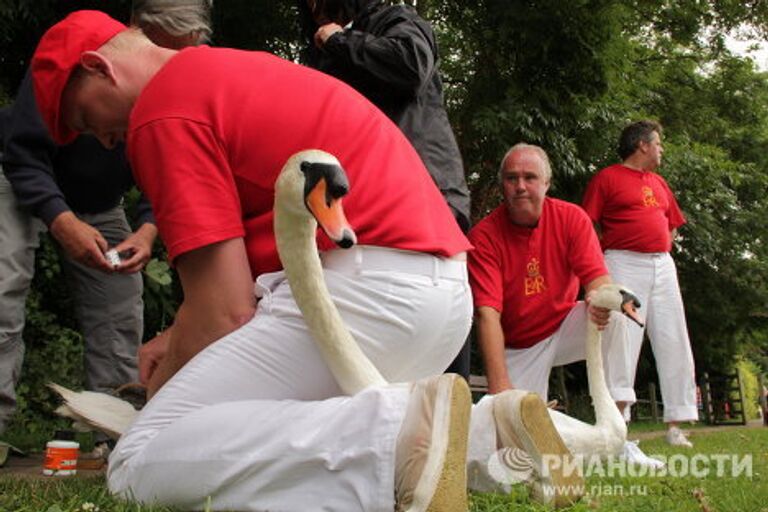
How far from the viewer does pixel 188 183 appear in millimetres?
2152

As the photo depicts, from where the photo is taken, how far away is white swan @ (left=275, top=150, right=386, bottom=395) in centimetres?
198

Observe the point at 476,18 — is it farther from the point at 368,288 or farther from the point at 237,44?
the point at 368,288

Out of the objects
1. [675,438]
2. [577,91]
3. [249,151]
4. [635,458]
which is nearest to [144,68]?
[249,151]

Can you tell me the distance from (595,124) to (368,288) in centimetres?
802

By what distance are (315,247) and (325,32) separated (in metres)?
1.64

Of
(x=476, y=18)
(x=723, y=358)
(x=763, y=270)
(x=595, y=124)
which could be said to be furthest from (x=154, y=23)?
(x=723, y=358)

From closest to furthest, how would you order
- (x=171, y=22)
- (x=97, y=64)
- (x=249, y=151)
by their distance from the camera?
(x=249, y=151)
(x=97, y=64)
(x=171, y=22)

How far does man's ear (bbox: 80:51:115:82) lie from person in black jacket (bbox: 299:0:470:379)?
1.17 metres

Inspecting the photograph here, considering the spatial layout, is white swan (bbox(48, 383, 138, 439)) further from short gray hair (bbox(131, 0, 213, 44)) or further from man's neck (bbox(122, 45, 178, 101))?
short gray hair (bbox(131, 0, 213, 44))

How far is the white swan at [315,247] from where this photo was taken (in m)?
1.93

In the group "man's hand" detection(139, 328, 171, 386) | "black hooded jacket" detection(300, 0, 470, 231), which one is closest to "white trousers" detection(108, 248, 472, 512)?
"man's hand" detection(139, 328, 171, 386)

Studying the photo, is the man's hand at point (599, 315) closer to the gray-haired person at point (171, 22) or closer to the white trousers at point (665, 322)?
the gray-haired person at point (171, 22)

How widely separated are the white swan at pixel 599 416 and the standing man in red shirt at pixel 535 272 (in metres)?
0.42

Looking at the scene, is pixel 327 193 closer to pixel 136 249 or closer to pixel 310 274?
pixel 310 274
